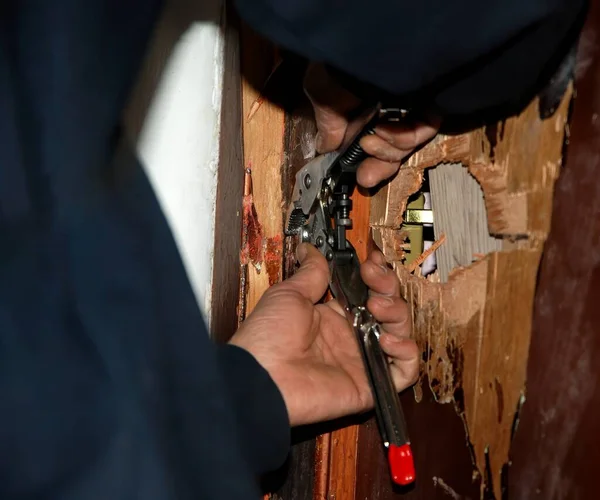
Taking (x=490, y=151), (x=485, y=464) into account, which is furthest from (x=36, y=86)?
(x=485, y=464)

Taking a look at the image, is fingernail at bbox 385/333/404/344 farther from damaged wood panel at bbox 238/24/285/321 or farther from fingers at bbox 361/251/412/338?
damaged wood panel at bbox 238/24/285/321

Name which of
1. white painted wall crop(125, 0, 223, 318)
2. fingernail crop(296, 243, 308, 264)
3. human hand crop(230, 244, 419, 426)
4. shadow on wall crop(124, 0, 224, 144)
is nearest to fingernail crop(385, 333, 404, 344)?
human hand crop(230, 244, 419, 426)

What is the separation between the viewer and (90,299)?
1.21 ft

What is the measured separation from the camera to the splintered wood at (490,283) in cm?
54

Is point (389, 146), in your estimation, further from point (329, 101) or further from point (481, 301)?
point (481, 301)

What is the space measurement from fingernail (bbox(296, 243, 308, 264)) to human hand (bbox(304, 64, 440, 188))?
14 cm

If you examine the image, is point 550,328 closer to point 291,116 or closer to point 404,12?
point 404,12

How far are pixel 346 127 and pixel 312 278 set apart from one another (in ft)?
0.62

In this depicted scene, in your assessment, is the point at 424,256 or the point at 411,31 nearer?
the point at 411,31

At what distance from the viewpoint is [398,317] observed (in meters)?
0.70

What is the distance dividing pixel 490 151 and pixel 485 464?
0.32 meters

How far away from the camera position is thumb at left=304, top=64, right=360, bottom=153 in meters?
0.62

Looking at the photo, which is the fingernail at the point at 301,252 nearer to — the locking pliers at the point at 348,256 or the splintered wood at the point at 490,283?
the locking pliers at the point at 348,256

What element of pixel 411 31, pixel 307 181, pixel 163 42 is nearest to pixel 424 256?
pixel 307 181
